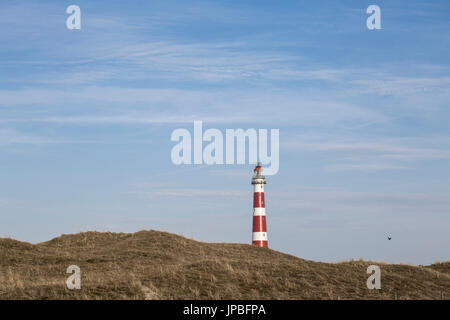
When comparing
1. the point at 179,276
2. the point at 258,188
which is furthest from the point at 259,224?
the point at 179,276

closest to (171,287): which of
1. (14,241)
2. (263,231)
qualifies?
(14,241)

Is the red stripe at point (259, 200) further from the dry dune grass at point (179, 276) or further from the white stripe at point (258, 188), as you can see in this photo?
the dry dune grass at point (179, 276)

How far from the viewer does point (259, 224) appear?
202 feet

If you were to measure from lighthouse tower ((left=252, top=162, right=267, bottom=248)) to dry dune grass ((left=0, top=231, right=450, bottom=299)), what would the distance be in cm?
1201

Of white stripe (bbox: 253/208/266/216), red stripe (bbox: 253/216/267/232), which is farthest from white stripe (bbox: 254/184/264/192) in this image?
red stripe (bbox: 253/216/267/232)

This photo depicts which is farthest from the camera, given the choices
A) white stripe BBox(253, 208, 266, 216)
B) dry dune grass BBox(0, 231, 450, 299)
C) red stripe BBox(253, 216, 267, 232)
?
white stripe BBox(253, 208, 266, 216)

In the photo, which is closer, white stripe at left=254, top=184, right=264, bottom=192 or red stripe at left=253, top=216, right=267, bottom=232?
red stripe at left=253, top=216, right=267, bottom=232

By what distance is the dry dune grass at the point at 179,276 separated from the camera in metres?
28.4

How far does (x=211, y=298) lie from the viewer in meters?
27.6

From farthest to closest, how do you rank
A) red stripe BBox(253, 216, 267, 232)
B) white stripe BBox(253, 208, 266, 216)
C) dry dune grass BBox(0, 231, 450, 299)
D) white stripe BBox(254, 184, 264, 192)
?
1. white stripe BBox(254, 184, 264, 192)
2. white stripe BBox(253, 208, 266, 216)
3. red stripe BBox(253, 216, 267, 232)
4. dry dune grass BBox(0, 231, 450, 299)

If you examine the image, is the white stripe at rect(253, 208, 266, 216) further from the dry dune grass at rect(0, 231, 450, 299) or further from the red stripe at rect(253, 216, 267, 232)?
the dry dune grass at rect(0, 231, 450, 299)

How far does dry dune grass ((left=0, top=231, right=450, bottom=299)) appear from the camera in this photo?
93.2 ft
